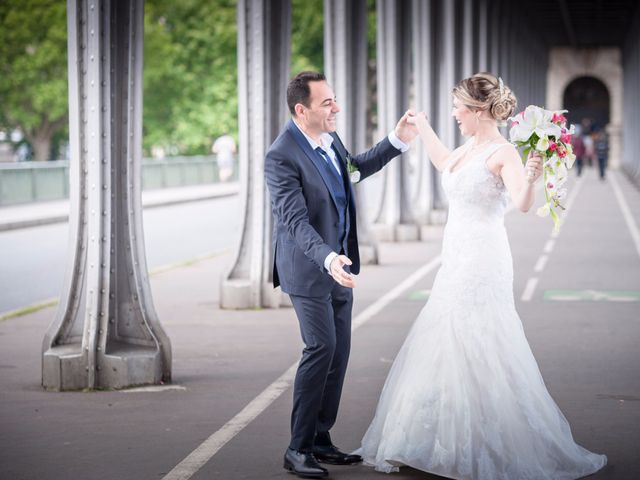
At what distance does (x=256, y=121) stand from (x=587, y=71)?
301ft

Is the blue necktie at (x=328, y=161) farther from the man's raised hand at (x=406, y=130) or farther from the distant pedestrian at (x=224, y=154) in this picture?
A: the distant pedestrian at (x=224, y=154)

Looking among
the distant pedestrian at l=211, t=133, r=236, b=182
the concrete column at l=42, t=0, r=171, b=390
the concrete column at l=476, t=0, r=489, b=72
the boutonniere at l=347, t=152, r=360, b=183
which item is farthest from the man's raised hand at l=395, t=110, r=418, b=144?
the distant pedestrian at l=211, t=133, r=236, b=182

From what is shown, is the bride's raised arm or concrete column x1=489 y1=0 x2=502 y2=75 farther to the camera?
concrete column x1=489 y1=0 x2=502 y2=75

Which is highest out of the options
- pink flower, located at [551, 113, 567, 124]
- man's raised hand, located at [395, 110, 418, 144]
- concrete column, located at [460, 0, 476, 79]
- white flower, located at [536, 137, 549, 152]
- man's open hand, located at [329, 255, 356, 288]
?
concrete column, located at [460, 0, 476, 79]

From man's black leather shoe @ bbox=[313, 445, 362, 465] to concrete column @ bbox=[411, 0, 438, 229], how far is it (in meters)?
23.2

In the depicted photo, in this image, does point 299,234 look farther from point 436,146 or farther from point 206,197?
point 206,197

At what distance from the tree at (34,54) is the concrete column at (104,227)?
133ft

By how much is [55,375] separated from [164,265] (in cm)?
1127

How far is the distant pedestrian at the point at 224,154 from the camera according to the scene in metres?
53.5

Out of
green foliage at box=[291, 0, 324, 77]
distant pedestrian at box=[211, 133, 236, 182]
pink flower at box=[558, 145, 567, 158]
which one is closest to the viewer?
pink flower at box=[558, 145, 567, 158]

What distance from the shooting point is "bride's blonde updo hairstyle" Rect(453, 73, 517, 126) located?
7.43 metres

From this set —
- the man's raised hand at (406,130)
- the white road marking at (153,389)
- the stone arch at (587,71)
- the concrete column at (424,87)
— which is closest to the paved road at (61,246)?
the concrete column at (424,87)

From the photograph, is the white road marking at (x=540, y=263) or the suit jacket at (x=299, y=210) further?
the white road marking at (x=540, y=263)

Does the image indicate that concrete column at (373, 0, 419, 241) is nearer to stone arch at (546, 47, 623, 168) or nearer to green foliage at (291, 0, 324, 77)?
green foliage at (291, 0, 324, 77)
